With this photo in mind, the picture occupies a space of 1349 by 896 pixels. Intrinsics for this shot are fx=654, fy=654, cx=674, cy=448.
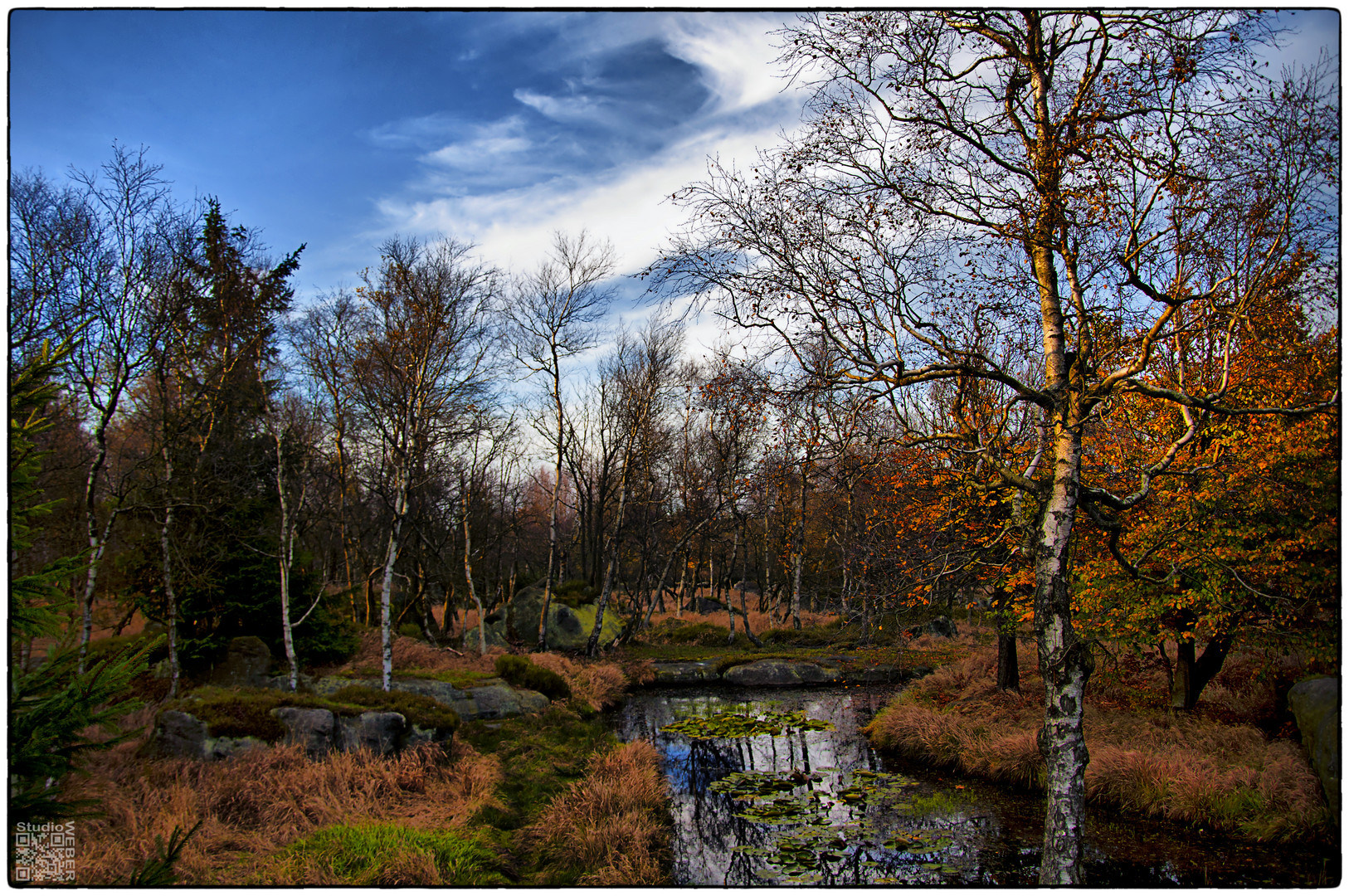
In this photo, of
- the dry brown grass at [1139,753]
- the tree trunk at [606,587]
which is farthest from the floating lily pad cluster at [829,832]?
the tree trunk at [606,587]

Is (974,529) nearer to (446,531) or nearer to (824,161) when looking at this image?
(824,161)

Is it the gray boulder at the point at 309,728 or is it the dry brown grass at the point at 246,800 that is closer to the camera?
the dry brown grass at the point at 246,800

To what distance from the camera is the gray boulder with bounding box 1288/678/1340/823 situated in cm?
670

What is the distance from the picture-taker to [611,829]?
7008mm

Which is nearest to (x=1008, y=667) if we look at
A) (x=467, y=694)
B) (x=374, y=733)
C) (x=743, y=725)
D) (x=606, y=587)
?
(x=743, y=725)

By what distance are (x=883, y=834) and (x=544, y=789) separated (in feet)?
14.7

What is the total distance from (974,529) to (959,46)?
6.14 metres

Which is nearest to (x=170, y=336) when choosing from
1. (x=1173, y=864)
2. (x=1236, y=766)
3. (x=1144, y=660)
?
(x=1173, y=864)

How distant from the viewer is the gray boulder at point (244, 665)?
1249 centimetres

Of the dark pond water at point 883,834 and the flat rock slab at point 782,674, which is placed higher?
the dark pond water at point 883,834

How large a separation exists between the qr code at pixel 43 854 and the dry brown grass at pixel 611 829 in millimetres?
3921

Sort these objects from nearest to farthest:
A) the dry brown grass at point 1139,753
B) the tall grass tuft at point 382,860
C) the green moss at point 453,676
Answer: the tall grass tuft at point 382,860
the dry brown grass at point 1139,753
the green moss at point 453,676

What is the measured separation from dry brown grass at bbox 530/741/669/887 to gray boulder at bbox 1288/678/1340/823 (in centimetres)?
662

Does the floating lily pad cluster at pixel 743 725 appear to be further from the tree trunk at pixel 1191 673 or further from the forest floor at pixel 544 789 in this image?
the tree trunk at pixel 1191 673
